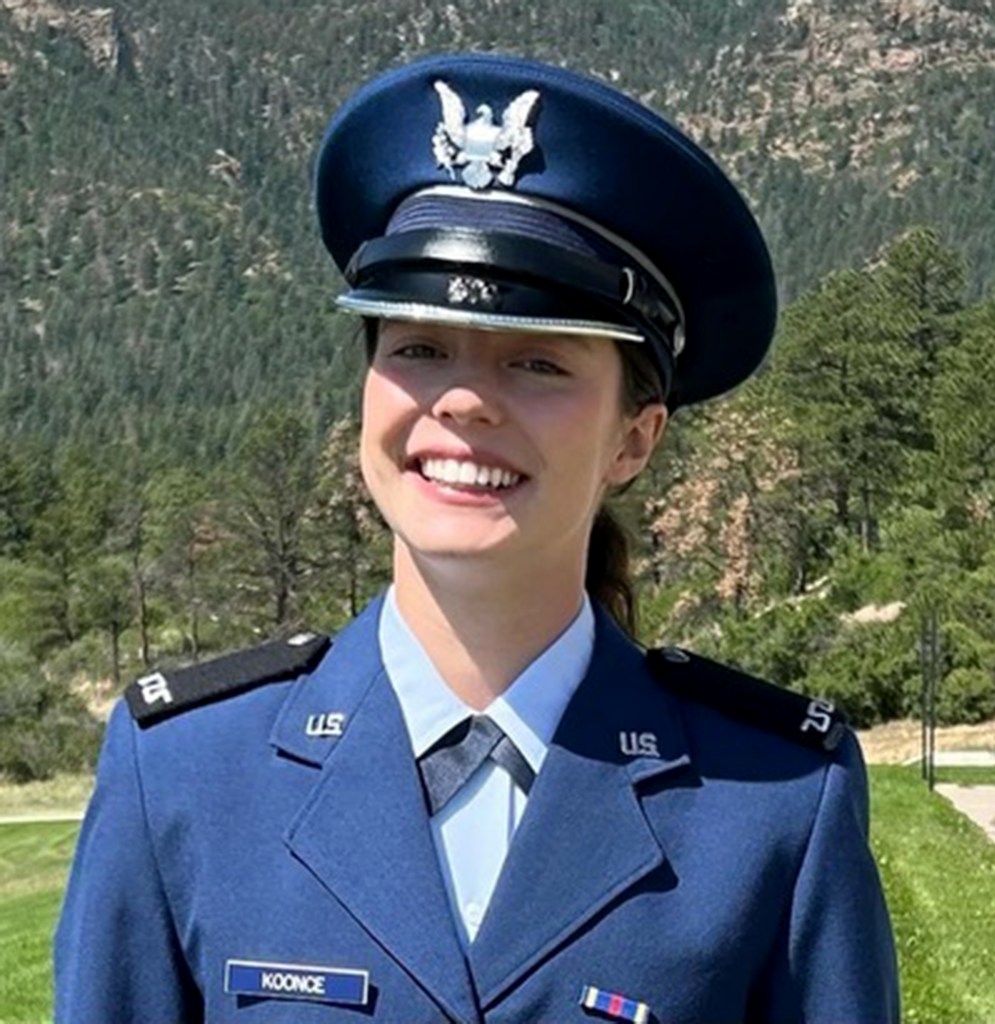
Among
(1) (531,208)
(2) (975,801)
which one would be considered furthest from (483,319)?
(2) (975,801)

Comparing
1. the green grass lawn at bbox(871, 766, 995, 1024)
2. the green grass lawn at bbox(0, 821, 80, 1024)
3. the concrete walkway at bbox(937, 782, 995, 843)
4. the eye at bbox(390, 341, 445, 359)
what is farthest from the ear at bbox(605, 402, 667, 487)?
the concrete walkway at bbox(937, 782, 995, 843)

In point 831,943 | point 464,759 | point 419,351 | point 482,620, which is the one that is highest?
point 419,351

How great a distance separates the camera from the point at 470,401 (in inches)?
77.6

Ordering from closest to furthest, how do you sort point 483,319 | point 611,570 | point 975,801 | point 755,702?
point 483,319, point 755,702, point 611,570, point 975,801

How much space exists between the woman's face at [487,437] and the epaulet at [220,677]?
12.6 inches

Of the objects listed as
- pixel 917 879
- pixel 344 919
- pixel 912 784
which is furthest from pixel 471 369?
pixel 912 784

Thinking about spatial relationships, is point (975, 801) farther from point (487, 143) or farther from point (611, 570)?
point (487, 143)

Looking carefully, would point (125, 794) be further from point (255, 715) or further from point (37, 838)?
point (37, 838)

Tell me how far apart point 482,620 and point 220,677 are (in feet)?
1.29

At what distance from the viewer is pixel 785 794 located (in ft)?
7.07

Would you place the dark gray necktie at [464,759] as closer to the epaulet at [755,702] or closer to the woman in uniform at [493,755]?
the woman in uniform at [493,755]

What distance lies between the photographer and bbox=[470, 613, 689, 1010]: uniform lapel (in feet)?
6.63

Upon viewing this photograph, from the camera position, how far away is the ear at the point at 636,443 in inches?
84.7

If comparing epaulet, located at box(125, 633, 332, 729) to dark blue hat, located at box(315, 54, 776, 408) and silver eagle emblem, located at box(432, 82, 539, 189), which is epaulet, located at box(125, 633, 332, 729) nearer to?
dark blue hat, located at box(315, 54, 776, 408)
